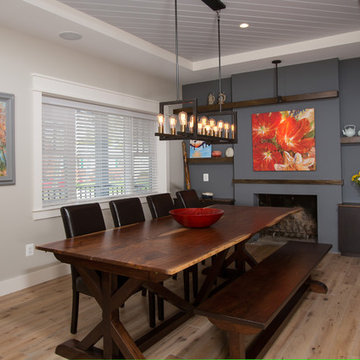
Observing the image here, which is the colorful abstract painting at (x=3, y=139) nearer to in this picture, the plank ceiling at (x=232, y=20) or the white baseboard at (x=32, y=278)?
the white baseboard at (x=32, y=278)

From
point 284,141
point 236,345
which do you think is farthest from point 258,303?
point 284,141

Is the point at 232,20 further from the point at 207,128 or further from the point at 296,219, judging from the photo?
the point at 296,219

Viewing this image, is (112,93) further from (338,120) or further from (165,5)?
(338,120)

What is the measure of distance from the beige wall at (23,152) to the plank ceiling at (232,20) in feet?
2.42

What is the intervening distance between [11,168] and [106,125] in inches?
61.4

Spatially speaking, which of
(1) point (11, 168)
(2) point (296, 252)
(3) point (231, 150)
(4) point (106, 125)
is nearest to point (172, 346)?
(2) point (296, 252)

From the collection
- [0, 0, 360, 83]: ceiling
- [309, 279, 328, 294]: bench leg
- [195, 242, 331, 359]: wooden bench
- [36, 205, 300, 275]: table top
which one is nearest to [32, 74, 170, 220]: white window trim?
[0, 0, 360, 83]: ceiling

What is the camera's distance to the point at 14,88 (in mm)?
3508

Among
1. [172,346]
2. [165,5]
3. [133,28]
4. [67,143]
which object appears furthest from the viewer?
[67,143]

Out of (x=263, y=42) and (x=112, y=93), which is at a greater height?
(x=263, y=42)

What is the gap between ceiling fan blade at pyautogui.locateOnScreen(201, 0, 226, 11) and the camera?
321 centimetres

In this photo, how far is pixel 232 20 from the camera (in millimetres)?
3691

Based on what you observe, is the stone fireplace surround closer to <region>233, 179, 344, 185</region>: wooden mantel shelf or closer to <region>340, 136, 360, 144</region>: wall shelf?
<region>233, 179, 344, 185</region>: wooden mantel shelf

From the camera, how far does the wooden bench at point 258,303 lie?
6.53ft
